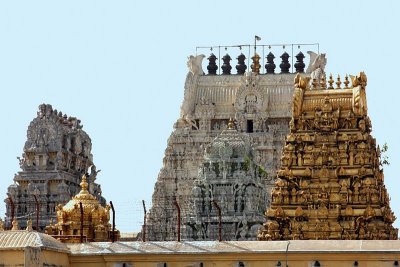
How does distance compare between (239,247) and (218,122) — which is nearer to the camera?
(239,247)

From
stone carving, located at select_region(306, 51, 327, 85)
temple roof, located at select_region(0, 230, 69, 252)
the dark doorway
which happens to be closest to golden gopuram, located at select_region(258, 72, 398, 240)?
temple roof, located at select_region(0, 230, 69, 252)

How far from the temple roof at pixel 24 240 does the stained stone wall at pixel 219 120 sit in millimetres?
59287

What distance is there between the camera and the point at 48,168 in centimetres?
14212

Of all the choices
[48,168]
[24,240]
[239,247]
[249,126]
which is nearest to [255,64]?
[249,126]

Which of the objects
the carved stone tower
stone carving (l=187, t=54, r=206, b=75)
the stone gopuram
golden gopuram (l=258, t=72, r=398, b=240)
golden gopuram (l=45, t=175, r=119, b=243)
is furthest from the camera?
stone carving (l=187, t=54, r=206, b=75)

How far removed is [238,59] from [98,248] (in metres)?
82.7

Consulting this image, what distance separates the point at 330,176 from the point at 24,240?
2135 centimetres

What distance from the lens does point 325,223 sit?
306 feet

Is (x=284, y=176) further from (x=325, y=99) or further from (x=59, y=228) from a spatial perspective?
(x=59, y=228)

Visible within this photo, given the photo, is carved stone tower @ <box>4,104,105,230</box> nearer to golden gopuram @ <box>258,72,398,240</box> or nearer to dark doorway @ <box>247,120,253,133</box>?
dark doorway @ <box>247,120,253,133</box>

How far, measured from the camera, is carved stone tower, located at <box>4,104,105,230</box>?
14012 centimetres

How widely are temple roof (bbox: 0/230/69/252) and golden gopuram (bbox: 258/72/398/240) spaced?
1734 centimetres

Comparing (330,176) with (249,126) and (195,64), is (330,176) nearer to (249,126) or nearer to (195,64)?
(249,126)

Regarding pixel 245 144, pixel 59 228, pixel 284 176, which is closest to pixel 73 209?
pixel 59 228
